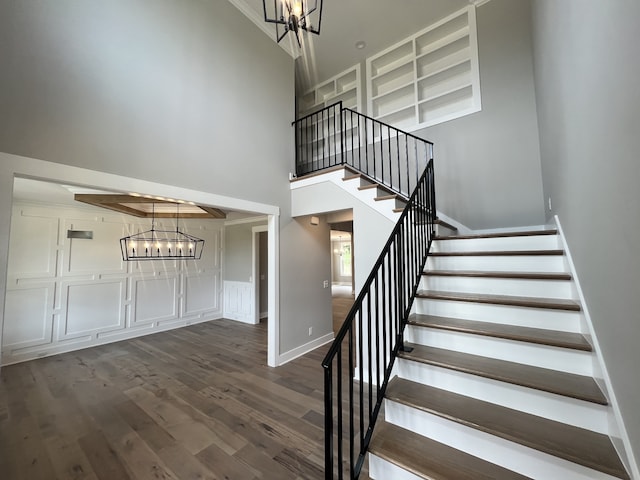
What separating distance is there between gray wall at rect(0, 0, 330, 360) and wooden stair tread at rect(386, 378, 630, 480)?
260cm

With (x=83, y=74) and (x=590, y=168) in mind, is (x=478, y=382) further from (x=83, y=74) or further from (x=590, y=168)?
(x=83, y=74)

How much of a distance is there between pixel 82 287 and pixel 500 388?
20.7 ft

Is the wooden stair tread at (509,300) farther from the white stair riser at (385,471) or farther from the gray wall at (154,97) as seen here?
the gray wall at (154,97)

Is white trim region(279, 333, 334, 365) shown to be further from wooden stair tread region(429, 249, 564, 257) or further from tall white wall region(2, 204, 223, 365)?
tall white wall region(2, 204, 223, 365)

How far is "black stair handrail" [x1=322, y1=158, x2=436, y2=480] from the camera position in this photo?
4.29ft

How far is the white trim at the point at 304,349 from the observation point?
3820 mm

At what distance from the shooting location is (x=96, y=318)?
472cm

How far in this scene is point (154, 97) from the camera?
2518 mm

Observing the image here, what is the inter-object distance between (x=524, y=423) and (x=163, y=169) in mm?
3413

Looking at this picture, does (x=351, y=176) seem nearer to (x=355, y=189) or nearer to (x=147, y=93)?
(x=355, y=189)

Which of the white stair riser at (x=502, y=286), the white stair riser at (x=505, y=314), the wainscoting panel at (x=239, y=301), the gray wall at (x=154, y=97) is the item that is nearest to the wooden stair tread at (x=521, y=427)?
the white stair riser at (x=505, y=314)

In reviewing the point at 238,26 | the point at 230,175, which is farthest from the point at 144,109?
the point at 238,26

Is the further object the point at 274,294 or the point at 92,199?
the point at 92,199

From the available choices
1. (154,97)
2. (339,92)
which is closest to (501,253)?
(154,97)
